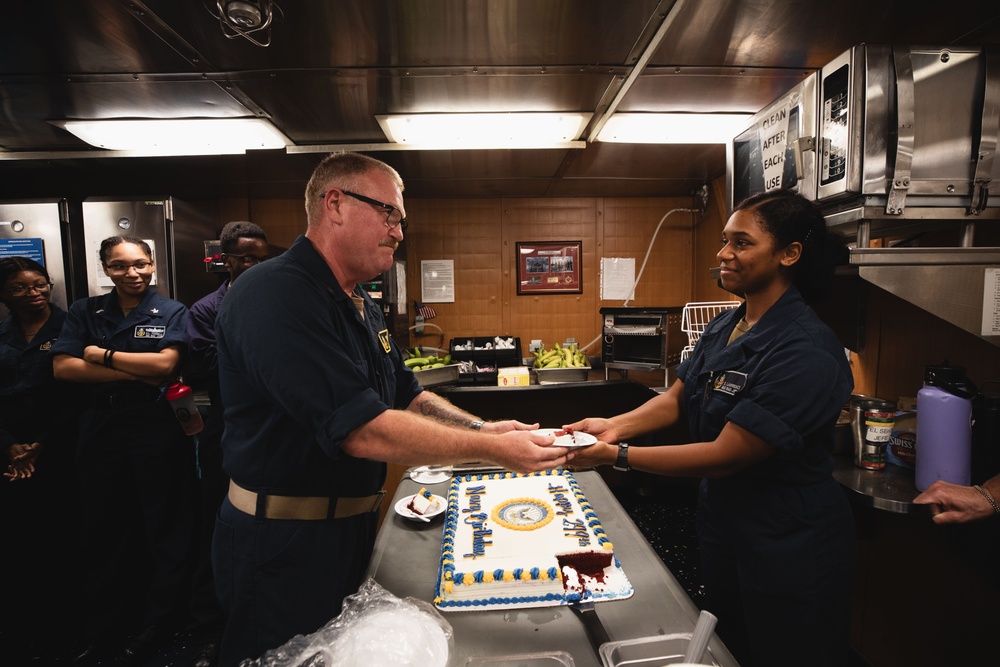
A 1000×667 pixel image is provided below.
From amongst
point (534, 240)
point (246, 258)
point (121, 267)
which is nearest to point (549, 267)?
point (534, 240)

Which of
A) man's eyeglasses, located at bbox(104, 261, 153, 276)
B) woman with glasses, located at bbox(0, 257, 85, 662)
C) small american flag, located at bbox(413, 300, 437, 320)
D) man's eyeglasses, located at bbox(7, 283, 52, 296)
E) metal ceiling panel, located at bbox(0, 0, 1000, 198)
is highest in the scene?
metal ceiling panel, located at bbox(0, 0, 1000, 198)

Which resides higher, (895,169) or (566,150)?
(566,150)

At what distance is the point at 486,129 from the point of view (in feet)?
10.6

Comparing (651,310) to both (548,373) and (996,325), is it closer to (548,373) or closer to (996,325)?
(548,373)

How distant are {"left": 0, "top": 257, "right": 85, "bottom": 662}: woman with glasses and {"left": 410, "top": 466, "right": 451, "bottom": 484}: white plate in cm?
264

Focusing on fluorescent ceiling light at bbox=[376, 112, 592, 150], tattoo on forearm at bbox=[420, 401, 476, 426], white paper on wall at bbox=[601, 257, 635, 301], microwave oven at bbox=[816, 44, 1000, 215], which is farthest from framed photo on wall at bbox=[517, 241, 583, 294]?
microwave oven at bbox=[816, 44, 1000, 215]

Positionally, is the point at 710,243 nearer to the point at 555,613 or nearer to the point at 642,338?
the point at 642,338

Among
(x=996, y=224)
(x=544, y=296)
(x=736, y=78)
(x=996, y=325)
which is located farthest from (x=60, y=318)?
(x=996, y=224)

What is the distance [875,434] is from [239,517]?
2.52m

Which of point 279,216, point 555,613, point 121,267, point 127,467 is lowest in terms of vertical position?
point 127,467

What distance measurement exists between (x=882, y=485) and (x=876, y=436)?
0.76 feet

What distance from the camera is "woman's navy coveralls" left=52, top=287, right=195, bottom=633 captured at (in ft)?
9.01

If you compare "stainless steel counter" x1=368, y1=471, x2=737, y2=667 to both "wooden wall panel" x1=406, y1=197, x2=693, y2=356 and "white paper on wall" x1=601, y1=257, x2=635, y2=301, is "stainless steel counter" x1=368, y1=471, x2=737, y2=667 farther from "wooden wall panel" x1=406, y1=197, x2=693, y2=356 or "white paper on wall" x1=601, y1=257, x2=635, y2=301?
"white paper on wall" x1=601, y1=257, x2=635, y2=301

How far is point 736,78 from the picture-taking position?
8.46ft
